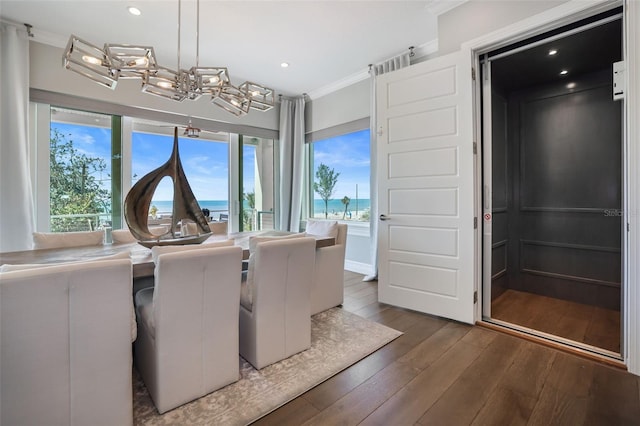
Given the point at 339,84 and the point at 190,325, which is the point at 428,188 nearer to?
the point at 190,325

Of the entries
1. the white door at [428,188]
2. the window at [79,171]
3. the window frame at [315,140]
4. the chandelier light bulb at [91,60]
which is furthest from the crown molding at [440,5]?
the window at [79,171]

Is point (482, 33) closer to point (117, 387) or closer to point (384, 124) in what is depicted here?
point (384, 124)

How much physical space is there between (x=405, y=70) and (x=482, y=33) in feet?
2.26

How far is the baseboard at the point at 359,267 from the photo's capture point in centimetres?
440

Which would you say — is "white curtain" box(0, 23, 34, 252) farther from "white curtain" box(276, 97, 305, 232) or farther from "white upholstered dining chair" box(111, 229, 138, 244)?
"white curtain" box(276, 97, 305, 232)

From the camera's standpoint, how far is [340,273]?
302 centimetres

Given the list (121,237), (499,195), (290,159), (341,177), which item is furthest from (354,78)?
(121,237)

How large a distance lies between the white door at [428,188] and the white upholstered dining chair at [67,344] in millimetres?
2388

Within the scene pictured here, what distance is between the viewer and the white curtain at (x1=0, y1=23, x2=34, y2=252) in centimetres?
284

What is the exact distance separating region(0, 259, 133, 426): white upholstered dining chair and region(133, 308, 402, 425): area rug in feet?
0.93

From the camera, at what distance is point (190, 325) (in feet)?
5.14

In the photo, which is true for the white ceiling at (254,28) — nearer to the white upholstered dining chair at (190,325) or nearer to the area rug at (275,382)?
the white upholstered dining chair at (190,325)

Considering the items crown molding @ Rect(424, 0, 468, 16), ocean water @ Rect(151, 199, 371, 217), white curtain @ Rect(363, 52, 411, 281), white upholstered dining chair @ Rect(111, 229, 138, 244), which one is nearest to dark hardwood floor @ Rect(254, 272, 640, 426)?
white curtain @ Rect(363, 52, 411, 281)

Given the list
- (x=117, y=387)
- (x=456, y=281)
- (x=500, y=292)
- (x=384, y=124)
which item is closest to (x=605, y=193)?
(x=500, y=292)
